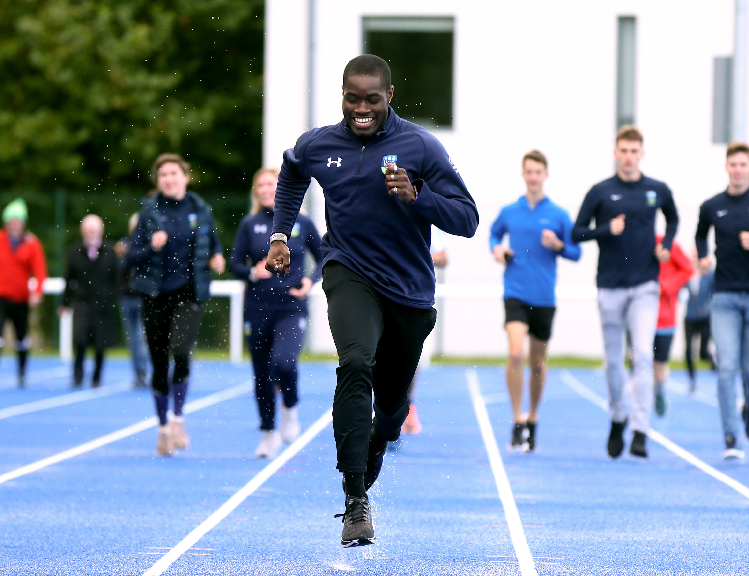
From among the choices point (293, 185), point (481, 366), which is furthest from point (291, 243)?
point (481, 366)

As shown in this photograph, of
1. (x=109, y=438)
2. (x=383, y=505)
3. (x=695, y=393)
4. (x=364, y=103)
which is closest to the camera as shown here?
(x=364, y=103)

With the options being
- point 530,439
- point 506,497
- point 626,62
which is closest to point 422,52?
point 626,62

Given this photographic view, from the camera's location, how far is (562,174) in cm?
2302

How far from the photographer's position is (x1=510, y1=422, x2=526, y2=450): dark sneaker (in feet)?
32.9

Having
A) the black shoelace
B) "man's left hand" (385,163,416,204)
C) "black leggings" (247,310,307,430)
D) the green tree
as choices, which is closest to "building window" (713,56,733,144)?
the green tree

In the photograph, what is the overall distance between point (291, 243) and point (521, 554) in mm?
4122

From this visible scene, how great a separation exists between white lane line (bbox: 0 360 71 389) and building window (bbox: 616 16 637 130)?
34.3ft

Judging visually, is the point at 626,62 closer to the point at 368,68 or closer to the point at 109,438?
the point at 109,438

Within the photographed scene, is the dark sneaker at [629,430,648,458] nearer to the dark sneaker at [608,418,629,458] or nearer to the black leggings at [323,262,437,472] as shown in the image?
the dark sneaker at [608,418,629,458]

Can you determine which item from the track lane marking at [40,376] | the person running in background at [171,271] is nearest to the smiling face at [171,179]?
the person running in background at [171,271]

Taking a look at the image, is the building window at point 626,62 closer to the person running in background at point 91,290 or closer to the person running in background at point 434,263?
the person running in background at point 91,290

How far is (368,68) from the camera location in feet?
17.9

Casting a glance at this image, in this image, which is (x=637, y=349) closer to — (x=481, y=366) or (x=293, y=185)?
(x=293, y=185)

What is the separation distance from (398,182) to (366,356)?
29.2 inches
